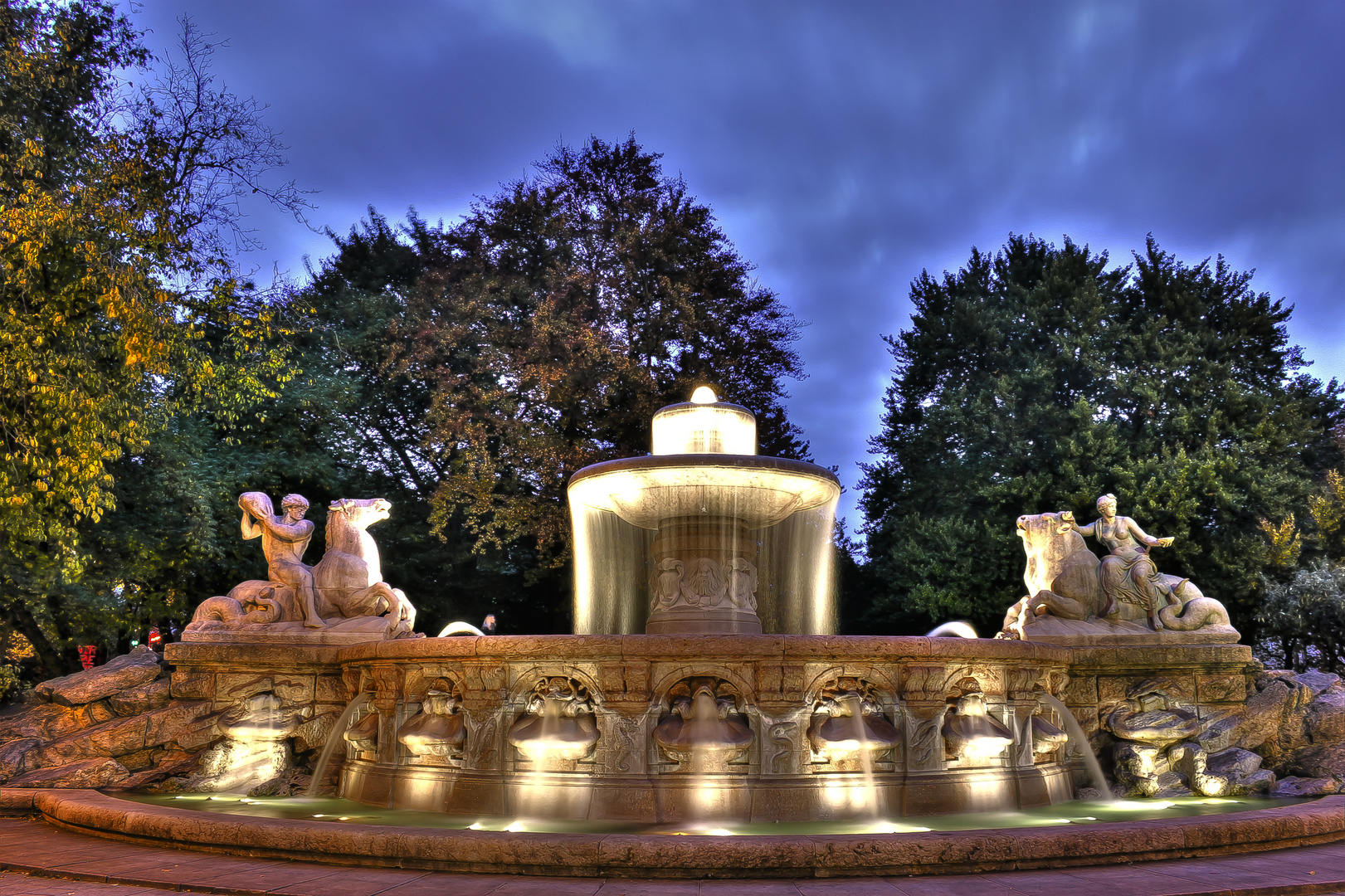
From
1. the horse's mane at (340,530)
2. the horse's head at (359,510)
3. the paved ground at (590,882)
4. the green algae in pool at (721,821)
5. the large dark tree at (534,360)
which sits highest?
the large dark tree at (534,360)

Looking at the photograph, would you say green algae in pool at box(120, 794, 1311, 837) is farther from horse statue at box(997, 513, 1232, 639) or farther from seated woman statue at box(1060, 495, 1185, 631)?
seated woman statue at box(1060, 495, 1185, 631)

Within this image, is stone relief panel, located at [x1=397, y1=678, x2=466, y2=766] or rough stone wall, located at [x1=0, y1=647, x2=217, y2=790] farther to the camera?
rough stone wall, located at [x1=0, y1=647, x2=217, y2=790]

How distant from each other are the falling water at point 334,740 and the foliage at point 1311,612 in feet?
63.0

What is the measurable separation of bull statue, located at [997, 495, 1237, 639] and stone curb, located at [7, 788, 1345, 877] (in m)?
4.11

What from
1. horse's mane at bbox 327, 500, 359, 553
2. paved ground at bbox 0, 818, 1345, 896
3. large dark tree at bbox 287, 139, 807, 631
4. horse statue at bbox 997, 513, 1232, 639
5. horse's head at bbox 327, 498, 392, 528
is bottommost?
paved ground at bbox 0, 818, 1345, 896

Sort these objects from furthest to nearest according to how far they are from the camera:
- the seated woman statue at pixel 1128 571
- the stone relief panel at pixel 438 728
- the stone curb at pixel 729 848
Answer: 1. the seated woman statue at pixel 1128 571
2. the stone relief panel at pixel 438 728
3. the stone curb at pixel 729 848

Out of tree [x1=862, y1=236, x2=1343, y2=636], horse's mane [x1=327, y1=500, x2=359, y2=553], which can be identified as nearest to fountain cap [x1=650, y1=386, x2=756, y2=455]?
horse's mane [x1=327, y1=500, x2=359, y2=553]

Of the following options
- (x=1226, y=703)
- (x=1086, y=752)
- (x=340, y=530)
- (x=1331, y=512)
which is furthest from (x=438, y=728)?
(x=1331, y=512)

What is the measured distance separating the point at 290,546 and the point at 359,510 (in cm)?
79

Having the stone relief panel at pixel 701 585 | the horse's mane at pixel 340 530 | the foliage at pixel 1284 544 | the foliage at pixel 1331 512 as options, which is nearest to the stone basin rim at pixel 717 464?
the stone relief panel at pixel 701 585

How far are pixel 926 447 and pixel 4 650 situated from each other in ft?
70.2

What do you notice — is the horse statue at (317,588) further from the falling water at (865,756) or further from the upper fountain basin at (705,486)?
the falling water at (865,756)

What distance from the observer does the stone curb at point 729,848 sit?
4629 millimetres

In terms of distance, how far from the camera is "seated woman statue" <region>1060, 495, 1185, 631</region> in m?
9.39
